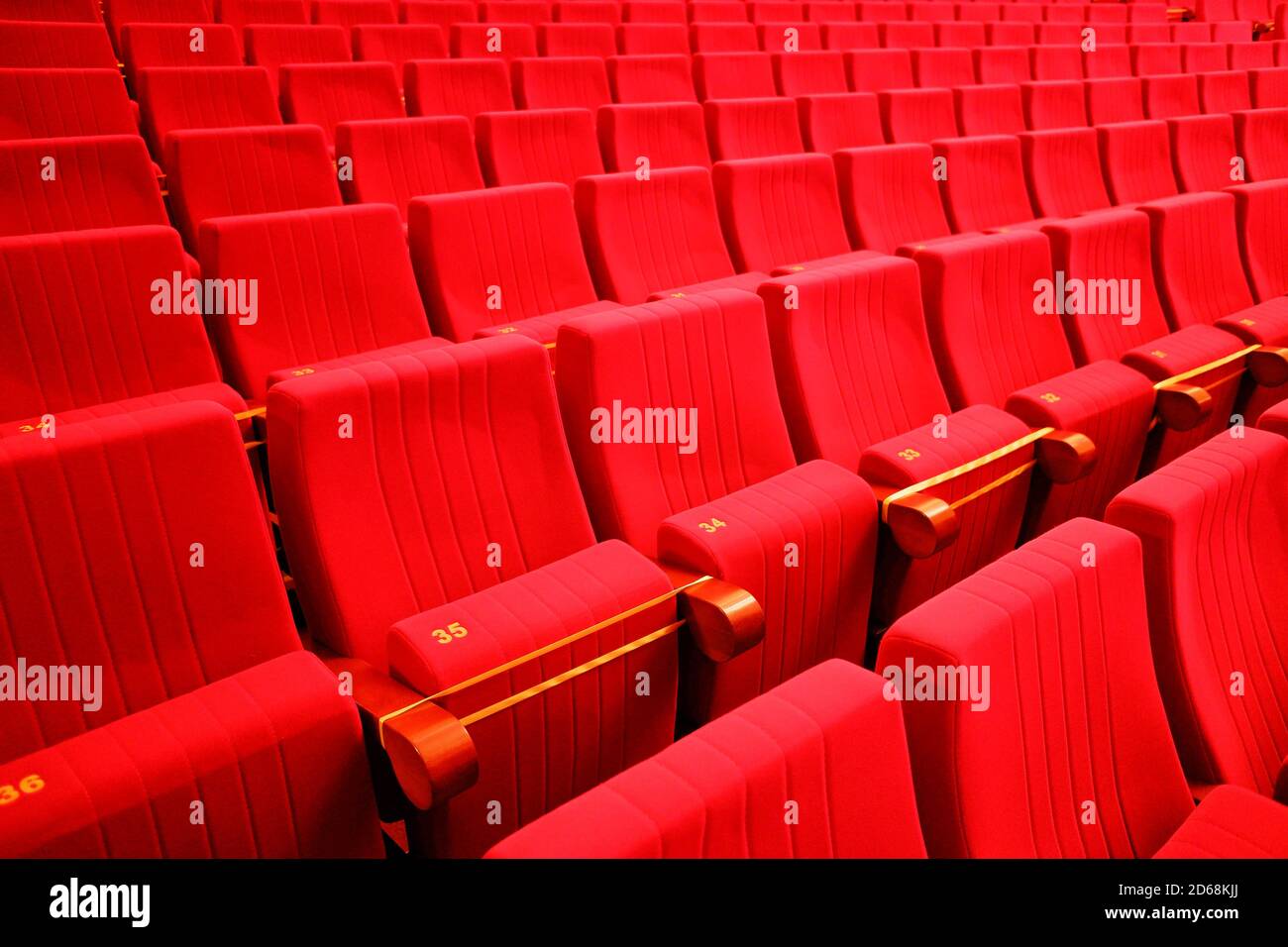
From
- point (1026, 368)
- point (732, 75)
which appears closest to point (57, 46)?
point (732, 75)

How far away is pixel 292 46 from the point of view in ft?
2.49

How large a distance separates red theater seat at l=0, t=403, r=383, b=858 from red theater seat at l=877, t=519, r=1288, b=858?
147mm

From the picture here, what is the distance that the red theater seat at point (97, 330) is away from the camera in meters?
0.38

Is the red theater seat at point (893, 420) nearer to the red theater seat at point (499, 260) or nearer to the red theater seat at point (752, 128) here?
the red theater seat at point (499, 260)

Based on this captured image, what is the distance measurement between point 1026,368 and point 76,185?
0.50 metres

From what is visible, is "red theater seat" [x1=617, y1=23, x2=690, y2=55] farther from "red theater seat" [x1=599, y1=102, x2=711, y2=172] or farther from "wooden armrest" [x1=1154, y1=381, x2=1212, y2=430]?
"wooden armrest" [x1=1154, y1=381, x2=1212, y2=430]

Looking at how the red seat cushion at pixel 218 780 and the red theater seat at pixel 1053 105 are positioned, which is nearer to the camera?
the red seat cushion at pixel 218 780

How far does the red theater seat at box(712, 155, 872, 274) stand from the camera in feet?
2.06

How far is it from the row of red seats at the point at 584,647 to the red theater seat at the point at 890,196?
0.34 meters

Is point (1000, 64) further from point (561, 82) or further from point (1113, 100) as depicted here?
point (561, 82)

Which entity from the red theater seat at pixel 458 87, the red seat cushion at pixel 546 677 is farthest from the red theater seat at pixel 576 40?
the red seat cushion at pixel 546 677

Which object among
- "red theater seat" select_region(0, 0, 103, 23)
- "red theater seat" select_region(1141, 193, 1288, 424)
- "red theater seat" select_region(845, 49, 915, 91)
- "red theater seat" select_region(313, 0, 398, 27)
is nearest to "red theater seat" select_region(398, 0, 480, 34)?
"red theater seat" select_region(313, 0, 398, 27)
